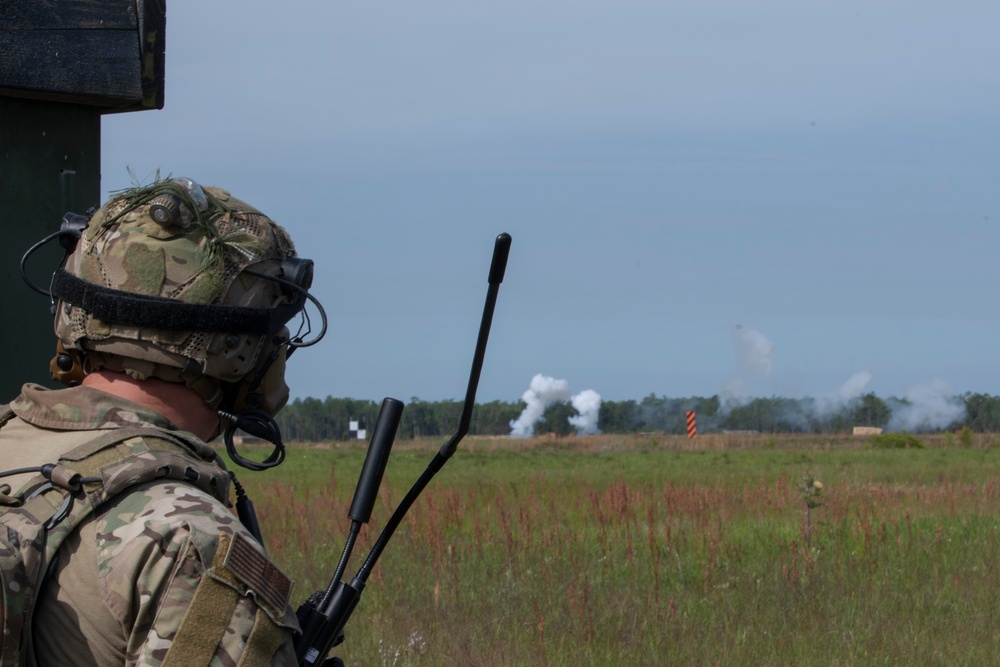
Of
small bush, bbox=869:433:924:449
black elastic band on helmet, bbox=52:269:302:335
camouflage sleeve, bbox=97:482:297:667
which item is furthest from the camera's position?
small bush, bbox=869:433:924:449

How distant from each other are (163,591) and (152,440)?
25cm

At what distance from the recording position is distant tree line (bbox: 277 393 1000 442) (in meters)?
87.6

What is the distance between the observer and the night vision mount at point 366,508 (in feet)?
5.38

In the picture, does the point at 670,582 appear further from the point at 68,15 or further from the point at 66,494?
the point at 66,494

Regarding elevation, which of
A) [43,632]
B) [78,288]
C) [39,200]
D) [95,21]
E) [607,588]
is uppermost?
[95,21]

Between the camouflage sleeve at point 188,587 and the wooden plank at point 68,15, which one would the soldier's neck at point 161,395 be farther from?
the wooden plank at point 68,15

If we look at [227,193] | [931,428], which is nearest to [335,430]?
[931,428]

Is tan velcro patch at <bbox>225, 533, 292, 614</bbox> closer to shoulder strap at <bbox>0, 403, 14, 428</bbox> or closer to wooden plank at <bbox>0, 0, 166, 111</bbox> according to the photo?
shoulder strap at <bbox>0, 403, 14, 428</bbox>

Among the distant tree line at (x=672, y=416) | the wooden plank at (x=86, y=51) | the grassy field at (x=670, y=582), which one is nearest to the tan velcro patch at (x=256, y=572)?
the wooden plank at (x=86, y=51)

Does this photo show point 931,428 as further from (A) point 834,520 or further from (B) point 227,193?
(B) point 227,193

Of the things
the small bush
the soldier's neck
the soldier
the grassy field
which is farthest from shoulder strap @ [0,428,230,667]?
the small bush

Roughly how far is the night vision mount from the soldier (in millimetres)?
187

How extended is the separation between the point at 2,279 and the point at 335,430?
351ft

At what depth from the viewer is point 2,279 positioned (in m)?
2.76
